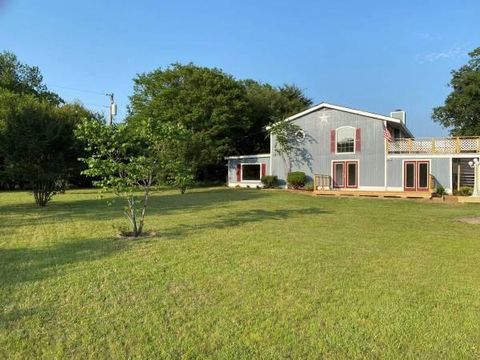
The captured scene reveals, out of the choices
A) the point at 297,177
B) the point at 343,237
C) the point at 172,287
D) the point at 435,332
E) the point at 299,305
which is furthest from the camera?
the point at 297,177

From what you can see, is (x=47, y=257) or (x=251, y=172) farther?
(x=251, y=172)

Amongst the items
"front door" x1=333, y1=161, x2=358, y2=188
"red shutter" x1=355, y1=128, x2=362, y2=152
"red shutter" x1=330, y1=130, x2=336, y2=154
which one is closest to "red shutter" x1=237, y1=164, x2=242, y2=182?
"red shutter" x1=330, y1=130, x2=336, y2=154

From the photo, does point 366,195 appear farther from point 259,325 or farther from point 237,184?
point 259,325

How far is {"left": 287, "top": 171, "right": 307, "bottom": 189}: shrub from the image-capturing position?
1076 inches

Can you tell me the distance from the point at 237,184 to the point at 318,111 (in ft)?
26.2

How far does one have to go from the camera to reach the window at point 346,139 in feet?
86.7

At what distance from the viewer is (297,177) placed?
27.3 m

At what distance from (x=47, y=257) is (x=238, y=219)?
576 centimetres

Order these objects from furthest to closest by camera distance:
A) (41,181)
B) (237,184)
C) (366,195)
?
(237,184) < (366,195) < (41,181)

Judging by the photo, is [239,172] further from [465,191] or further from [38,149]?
[38,149]

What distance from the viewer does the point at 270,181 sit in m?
28.8

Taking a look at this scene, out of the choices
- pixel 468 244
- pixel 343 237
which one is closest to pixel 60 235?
pixel 343 237

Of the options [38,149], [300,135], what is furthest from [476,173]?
[38,149]

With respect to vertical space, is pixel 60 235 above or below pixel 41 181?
below
